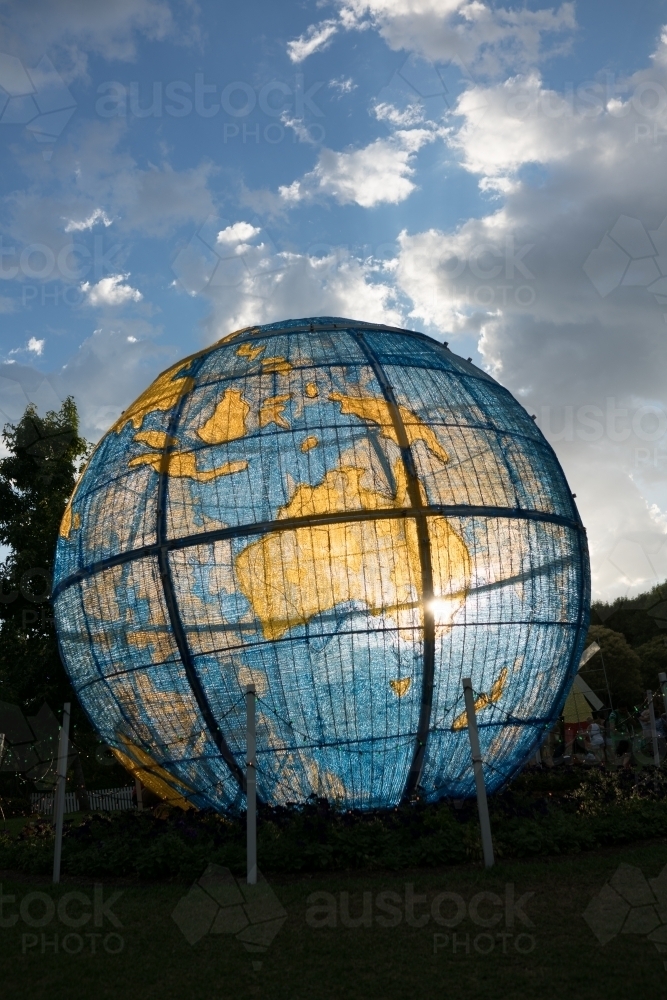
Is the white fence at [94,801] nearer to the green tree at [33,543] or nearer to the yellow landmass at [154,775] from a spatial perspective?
the green tree at [33,543]

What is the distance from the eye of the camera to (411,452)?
9195 millimetres

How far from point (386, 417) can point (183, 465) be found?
222cm

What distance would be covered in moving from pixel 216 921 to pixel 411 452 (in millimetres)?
4737

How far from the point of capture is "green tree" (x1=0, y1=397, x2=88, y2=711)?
2027 centimetres

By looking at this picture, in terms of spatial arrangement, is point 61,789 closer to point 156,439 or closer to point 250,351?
point 156,439

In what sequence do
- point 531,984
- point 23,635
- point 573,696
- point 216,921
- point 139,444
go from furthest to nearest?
point 573,696
point 23,635
point 139,444
point 216,921
point 531,984

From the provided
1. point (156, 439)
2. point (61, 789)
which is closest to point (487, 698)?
point (156, 439)

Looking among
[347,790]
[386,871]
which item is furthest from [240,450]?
[386,871]

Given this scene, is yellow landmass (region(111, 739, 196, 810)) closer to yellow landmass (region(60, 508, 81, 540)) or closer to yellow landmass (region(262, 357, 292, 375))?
yellow landmass (region(60, 508, 81, 540))

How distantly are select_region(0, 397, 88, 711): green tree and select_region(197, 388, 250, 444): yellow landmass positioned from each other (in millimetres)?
11134

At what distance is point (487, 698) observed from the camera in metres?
9.16

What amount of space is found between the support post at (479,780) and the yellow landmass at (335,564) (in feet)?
2.62

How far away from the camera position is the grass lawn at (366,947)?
559 centimetres

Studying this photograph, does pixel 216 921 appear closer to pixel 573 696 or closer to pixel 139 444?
pixel 139 444
